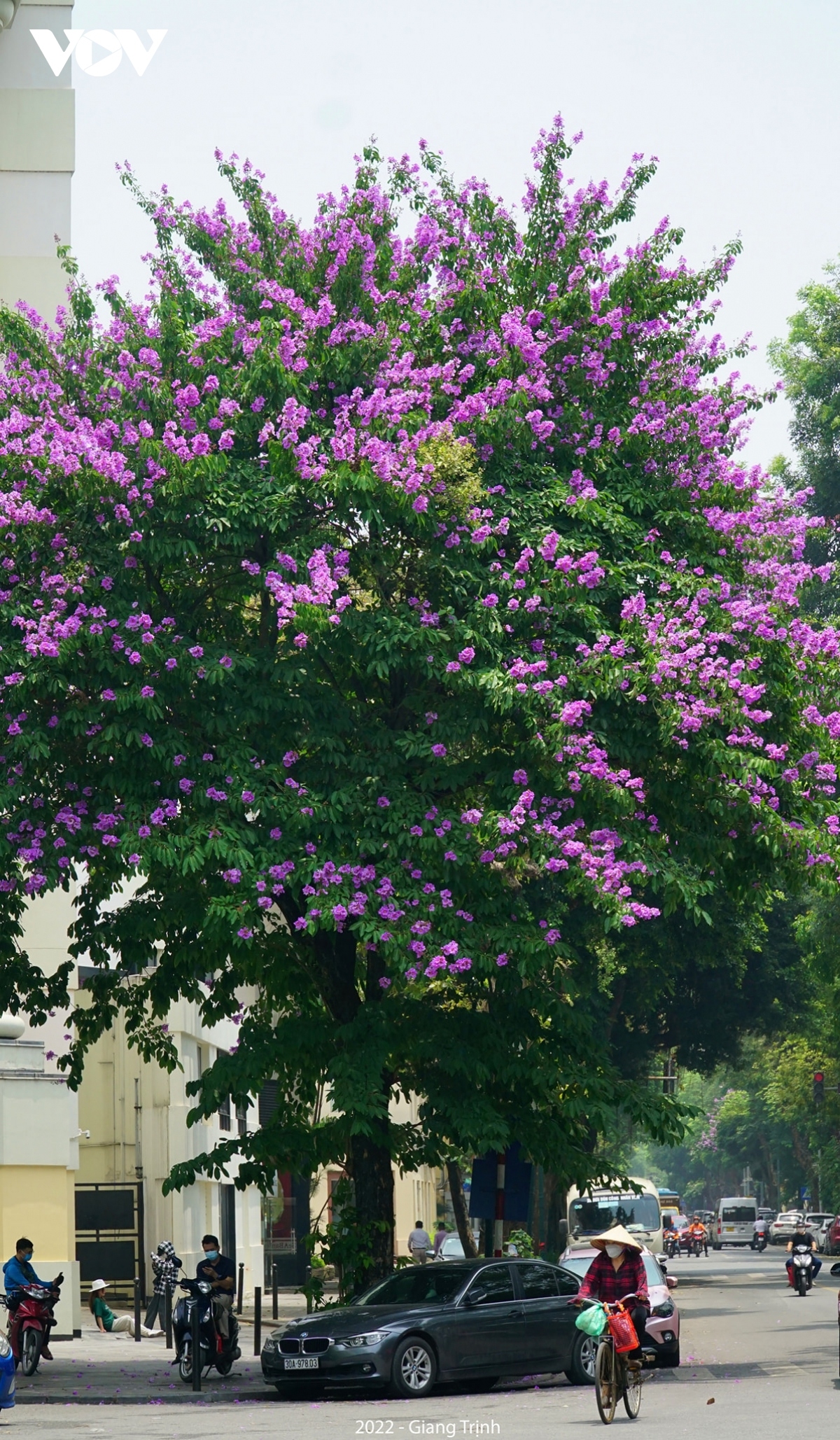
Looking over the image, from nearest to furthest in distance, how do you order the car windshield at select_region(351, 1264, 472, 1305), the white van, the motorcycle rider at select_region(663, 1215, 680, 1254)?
the car windshield at select_region(351, 1264, 472, 1305)
the motorcycle rider at select_region(663, 1215, 680, 1254)
the white van

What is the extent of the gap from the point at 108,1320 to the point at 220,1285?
993cm

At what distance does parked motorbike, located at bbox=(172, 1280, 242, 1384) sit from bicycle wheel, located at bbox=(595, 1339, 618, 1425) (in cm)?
675

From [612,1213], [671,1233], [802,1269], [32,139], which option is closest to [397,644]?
[612,1213]

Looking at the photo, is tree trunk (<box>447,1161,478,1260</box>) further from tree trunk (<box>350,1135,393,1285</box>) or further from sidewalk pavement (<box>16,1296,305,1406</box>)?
tree trunk (<box>350,1135,393,1285</box>)

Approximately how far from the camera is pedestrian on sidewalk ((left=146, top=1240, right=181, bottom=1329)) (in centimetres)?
2962

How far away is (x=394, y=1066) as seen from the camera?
808 inches

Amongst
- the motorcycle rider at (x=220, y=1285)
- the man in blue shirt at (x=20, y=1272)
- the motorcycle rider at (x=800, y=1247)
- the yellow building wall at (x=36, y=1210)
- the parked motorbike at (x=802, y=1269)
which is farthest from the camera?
the motorcycle rider at (x=800, y=1247)

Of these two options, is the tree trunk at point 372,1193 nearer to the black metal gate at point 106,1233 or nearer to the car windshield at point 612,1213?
the black metal gate at point 106,1233

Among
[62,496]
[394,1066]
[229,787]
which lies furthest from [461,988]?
[62,496]

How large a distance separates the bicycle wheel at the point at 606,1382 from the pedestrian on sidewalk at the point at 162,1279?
1618cm

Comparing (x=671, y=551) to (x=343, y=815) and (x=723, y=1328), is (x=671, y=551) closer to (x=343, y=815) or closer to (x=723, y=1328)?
(x=343, y=815)

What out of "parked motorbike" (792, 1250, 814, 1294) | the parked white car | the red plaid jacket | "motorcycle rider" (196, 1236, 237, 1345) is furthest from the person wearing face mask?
the parked white car

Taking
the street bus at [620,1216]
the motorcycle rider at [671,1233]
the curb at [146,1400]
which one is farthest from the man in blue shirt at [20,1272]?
the motorcycle rider at [671,1233]

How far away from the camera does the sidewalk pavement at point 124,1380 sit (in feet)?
60.6
